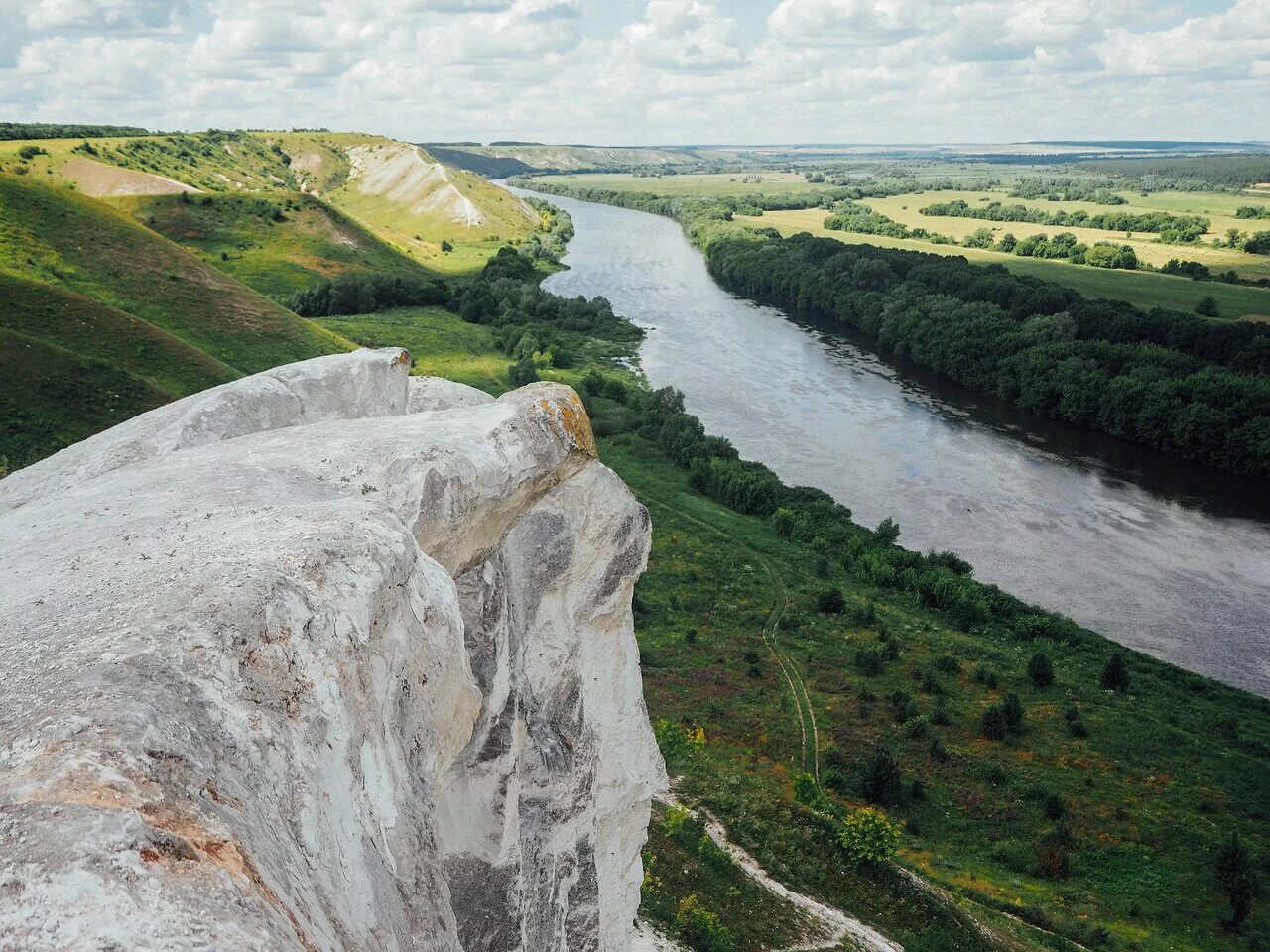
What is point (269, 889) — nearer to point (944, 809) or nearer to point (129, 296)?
point (944, 809)

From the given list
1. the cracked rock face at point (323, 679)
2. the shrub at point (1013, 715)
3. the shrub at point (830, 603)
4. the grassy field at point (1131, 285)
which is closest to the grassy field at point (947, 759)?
the shrub at point (1013, 715)

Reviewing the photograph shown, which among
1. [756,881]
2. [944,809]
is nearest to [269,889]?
[756,881]

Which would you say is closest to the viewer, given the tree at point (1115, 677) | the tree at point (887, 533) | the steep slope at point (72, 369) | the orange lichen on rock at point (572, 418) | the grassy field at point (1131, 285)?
the orange lichen on rock at point (572, 418)

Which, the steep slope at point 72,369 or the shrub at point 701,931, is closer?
the shrub at point 701,931

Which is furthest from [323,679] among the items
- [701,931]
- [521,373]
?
[521,373]

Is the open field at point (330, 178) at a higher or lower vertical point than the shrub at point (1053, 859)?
higher

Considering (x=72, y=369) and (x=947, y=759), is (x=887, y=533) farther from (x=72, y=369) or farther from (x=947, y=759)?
(x=72, y=369)

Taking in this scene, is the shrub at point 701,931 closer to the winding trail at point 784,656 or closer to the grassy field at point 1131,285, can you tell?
the winding trail at point 784,656
